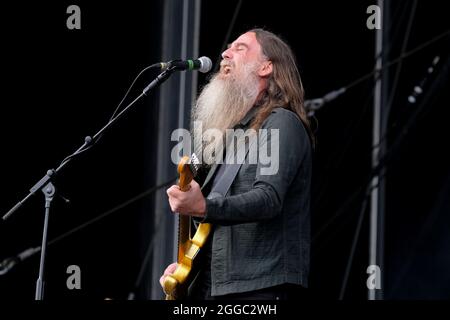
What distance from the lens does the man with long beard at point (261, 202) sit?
8.53 feet

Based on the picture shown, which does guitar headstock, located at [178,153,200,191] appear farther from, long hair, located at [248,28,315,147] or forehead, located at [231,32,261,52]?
forehead, located at [231,32,261,52]

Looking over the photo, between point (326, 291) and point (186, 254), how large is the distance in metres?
1.92

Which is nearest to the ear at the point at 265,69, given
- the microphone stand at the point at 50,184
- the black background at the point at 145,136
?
the microphone stand at the point at 50,184

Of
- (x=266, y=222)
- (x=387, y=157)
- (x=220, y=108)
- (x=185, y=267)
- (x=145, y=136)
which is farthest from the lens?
(x=387, y=157)

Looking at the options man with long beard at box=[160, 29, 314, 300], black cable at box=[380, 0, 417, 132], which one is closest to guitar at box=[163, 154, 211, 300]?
man with long beard at box=[160, 29, 314, 300]

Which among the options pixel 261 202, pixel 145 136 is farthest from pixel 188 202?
pixel 145 136

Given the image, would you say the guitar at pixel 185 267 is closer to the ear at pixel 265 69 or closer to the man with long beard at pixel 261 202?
the man with long beard at pixel 261 202

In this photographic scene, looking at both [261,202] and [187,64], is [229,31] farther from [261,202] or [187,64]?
[261,202]

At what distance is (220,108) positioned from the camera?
3.13 metres

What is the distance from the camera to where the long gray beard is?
9.89ft

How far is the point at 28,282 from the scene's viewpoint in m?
3.93

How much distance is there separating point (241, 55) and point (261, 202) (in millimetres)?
668

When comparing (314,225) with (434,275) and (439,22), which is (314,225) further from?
(439,22)
